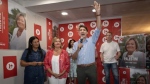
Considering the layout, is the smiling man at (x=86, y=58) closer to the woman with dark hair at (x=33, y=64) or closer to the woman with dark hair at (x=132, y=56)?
the woman with dark hair at (x=33, y=64)

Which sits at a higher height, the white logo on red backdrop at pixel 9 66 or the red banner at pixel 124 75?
the white logo on red backdrop at pixel 9 66

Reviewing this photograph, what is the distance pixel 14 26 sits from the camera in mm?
2713

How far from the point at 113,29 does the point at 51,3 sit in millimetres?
2267

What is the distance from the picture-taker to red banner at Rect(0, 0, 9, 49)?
93.9 inches

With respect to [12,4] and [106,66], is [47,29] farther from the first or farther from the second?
[106,66]

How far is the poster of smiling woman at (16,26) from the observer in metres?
2.62

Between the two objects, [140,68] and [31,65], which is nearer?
[31,65]

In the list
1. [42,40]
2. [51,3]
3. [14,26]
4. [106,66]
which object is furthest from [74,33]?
[14,26]

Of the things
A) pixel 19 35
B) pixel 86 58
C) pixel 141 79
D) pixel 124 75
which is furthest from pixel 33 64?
pixel 141 79

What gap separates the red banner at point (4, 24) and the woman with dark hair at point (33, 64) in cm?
38

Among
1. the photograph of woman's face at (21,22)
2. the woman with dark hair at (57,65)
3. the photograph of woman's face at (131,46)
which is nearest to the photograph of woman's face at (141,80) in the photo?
the photograph of woman's face at (131,46)

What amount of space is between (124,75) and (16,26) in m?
2.76

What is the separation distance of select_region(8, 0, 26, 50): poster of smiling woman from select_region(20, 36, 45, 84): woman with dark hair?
0.40 meters

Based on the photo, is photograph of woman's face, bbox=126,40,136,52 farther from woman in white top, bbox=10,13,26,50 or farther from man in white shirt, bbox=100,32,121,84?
woman in white top, bbox=10,13,26,50
